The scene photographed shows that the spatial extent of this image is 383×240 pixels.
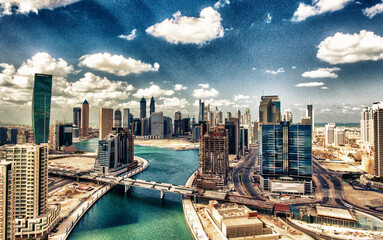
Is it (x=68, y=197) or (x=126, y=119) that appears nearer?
(x=68, y=197)

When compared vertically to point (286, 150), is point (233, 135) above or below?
above

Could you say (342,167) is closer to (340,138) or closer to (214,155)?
(214,155)

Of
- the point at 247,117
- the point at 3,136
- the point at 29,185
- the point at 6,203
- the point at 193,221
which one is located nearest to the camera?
the point at 6,203

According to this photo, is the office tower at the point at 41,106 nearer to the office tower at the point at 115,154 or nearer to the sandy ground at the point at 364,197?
the office tower at the point at 115,154

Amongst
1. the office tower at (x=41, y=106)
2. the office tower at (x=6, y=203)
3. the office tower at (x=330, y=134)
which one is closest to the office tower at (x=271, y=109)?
the office tower at (x=330, y=134)

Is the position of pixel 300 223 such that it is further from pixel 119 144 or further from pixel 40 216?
pixel 119 144

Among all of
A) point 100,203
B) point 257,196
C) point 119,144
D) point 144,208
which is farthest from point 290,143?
point 119,144

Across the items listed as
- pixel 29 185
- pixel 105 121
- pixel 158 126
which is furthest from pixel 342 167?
pixel 158 126
